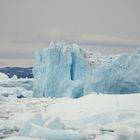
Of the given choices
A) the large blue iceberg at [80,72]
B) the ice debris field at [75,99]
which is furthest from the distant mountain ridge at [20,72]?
the large blue iceberg at [80,72]

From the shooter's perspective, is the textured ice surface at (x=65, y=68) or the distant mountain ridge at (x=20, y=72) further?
the distant mountain ridge at (x=20, y=72)

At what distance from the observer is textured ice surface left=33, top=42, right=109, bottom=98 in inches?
900

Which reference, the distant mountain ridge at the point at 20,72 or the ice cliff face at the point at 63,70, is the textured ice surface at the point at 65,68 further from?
the distant mountain ridge at the point at 20,72

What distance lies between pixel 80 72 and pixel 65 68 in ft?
3.00

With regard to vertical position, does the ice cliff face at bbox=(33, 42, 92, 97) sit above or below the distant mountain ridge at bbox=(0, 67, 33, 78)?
above

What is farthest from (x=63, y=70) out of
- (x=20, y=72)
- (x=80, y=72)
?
(x=20, y=72)

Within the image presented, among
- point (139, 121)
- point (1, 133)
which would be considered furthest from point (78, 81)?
point (1, 133)

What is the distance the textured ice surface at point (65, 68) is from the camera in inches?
900

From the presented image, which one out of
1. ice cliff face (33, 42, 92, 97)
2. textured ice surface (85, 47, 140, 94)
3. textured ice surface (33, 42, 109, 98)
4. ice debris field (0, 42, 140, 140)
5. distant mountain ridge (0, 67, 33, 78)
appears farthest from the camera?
distant mountain ridge (0, 67, 33, 78)

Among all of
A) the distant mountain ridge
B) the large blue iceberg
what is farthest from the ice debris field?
the distant mountain ridge

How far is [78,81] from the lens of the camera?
2272cm

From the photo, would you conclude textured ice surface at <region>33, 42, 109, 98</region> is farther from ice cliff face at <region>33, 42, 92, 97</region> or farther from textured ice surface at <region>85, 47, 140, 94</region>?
textured ice surface at <region>85, 47, 140, 94</region>

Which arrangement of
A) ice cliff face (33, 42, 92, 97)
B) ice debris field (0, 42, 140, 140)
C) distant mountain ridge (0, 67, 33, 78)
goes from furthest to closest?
1. distant mountain ridge (0, 67, 33, 78)
2. ice cliff face (33, 42, 92, 97)
3. ice debris field (0, 42, 140, 140)

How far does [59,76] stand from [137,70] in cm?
480
